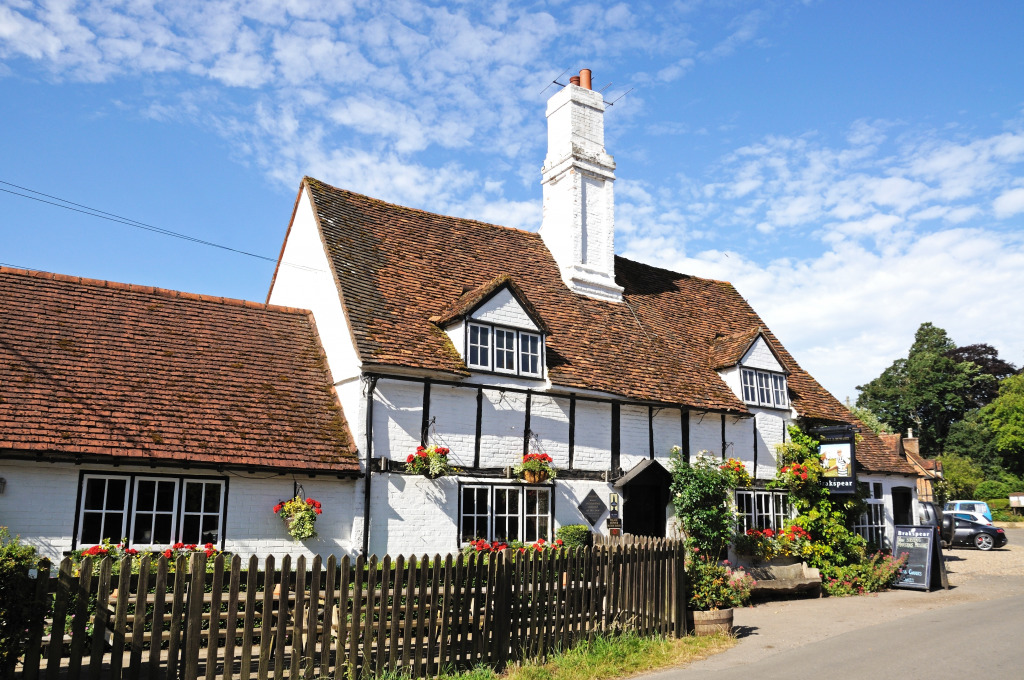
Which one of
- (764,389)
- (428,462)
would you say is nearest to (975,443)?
(764,389)

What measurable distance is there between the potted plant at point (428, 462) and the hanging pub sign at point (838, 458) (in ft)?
34.0

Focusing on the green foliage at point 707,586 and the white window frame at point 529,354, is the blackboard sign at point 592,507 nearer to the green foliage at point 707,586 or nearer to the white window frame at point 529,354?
the white window frame at point 529,354

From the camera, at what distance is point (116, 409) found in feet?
37.9

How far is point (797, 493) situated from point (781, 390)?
8.76 ft

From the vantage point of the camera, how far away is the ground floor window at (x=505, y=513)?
45.4 feet

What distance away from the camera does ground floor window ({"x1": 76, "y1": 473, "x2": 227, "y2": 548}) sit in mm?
10953

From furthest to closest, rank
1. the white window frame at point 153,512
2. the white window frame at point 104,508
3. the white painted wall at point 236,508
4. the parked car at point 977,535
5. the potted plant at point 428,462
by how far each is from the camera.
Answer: the parked car at point 977,535, the potted plant at point 428,462, the white window frame at point 153,512, the white window frame at point 104,508, the white painted wall at point 236,508

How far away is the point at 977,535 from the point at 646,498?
21041 mm

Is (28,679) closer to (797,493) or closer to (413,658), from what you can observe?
(413,658)

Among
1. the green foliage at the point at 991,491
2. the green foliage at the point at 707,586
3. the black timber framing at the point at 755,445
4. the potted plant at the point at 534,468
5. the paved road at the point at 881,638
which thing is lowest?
the paved road at the point at 881,638

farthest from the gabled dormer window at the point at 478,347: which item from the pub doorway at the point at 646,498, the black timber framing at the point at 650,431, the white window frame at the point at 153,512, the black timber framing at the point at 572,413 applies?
the white window frame at the point at 153,512

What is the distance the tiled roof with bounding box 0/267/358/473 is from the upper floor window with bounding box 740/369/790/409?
408 inches

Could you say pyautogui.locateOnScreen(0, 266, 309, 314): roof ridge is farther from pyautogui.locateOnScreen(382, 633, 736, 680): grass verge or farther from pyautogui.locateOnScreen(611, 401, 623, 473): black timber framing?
pyautogui.locateOnScreen(382, 633, 736, 680): grass verge

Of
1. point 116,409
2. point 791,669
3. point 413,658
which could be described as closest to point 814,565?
point 791,669
